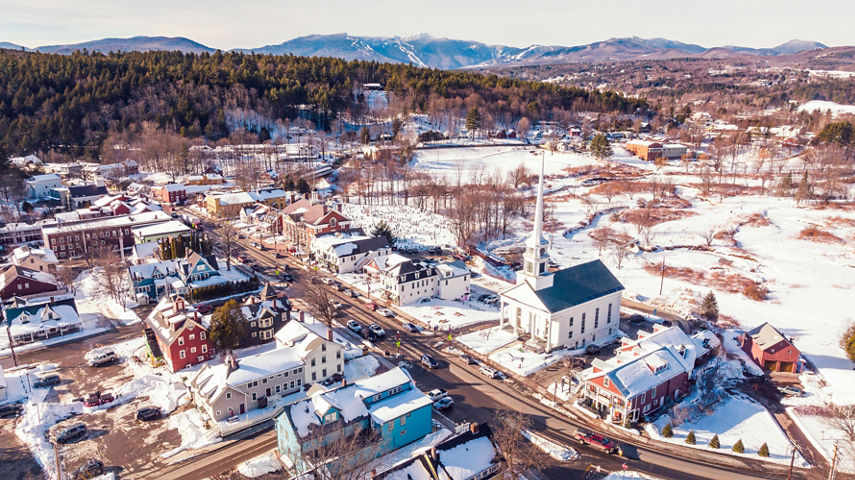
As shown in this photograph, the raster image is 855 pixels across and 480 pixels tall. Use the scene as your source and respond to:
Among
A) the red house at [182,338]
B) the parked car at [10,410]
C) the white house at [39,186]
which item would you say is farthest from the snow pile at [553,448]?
the white house at [39,186]

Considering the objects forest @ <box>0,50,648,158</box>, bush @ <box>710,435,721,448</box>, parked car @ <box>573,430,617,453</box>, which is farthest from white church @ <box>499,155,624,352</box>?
forest @ <box>0,50,648,158</box>

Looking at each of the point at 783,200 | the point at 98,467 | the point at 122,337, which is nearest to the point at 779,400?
the point at 98,467

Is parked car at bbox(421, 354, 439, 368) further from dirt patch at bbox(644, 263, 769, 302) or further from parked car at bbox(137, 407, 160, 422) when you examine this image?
dirt patch at bbox(644, 263, 769, 302)

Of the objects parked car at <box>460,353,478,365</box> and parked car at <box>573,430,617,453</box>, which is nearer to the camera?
parked car at <box>573,430,617,453</box>

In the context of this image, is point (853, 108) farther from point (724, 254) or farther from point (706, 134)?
point (724, 254)

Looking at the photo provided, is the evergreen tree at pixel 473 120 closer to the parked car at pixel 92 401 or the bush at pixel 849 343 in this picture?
the bush at pixel 849 343

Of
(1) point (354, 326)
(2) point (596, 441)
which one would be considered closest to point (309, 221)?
(1) point (354, 326)
